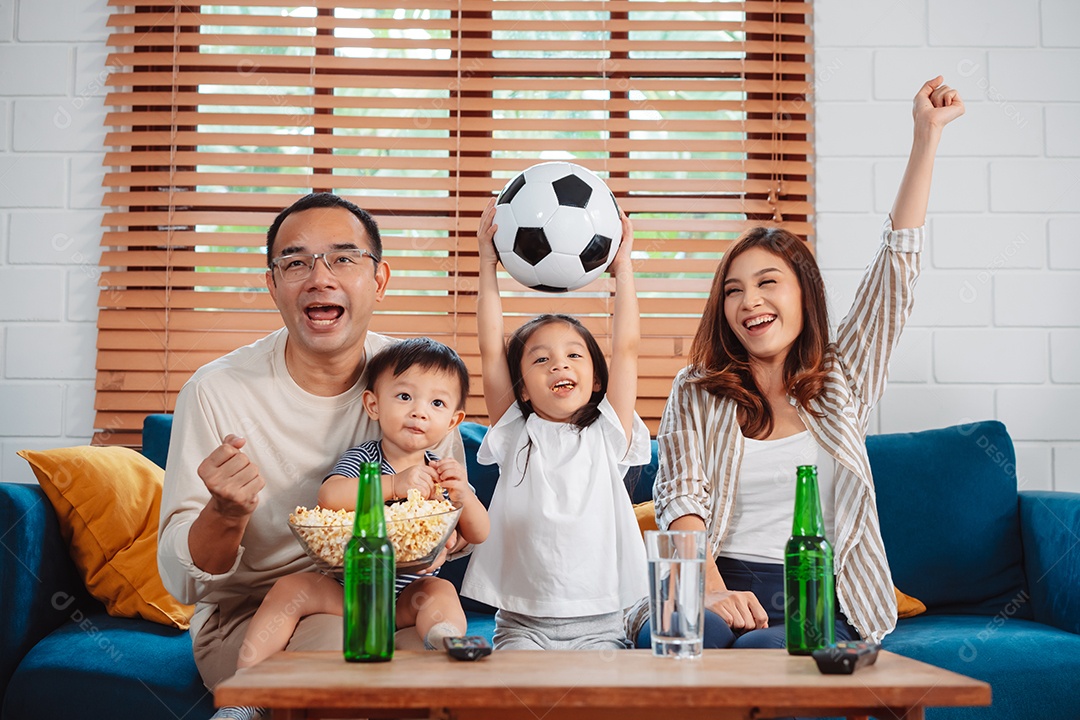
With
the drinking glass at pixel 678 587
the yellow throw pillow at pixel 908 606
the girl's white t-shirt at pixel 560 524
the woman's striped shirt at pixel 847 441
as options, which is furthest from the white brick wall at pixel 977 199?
the drinking glass at pixel 678 587

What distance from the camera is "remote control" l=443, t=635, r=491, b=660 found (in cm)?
114

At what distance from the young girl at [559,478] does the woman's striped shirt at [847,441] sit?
0.29ft

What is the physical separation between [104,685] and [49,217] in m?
1.49

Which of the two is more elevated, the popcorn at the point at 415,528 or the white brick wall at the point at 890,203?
the white brick wall at the point at 890,203

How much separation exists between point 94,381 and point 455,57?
4.44 ft

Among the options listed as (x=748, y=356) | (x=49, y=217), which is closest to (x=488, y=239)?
(x=748, y=356)

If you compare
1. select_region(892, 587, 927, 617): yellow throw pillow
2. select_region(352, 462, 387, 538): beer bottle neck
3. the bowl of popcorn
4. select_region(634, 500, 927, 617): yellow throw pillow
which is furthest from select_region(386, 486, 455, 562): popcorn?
select_region(892, 587, 927, 617): yellow throw pillow

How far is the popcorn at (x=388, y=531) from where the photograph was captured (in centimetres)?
129

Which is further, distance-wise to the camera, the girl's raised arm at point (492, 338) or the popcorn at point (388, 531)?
the girl's raised arm at point (492, 338)

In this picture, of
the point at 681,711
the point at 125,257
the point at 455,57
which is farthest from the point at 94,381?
the point at 681,711

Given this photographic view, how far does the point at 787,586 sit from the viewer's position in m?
1.22

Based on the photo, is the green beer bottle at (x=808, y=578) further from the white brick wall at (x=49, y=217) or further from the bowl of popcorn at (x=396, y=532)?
the white brick wall at (x=49, y=217)

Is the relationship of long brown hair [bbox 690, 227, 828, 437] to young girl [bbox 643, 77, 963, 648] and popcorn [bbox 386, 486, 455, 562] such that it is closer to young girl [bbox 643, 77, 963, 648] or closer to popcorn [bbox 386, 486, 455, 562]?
young girl [bbox 643, 77, 963, 648]

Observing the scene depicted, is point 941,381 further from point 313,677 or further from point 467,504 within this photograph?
point 313,677
